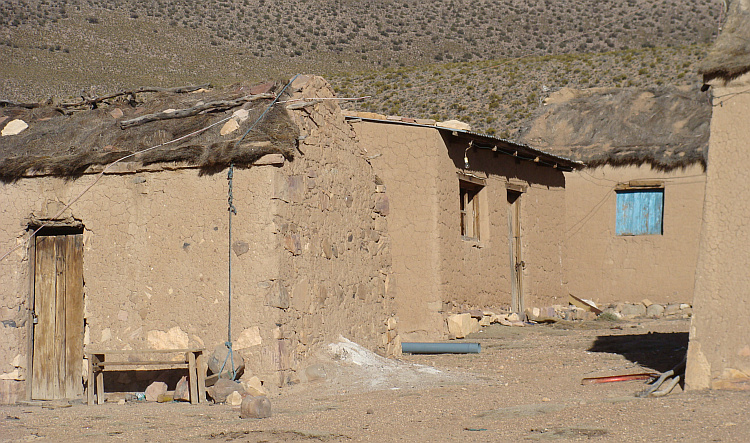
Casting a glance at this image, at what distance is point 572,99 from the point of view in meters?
19.0

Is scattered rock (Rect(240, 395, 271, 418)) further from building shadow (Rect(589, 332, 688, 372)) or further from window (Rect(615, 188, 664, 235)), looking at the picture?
window (Rect(615, 188, 664, 235))

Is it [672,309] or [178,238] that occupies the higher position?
[178,238]

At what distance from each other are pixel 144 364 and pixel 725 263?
16.3 ft

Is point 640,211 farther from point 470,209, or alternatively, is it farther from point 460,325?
point 460,325

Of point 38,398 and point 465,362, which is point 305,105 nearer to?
point 465,362

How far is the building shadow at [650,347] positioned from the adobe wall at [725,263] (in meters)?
1.21

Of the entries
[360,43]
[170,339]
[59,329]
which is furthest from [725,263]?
[360,43]

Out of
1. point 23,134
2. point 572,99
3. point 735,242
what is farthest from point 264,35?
point 735,242

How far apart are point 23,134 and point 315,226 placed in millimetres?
3476

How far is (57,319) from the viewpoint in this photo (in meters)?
8.40

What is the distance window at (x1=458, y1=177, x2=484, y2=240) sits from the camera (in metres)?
12.3

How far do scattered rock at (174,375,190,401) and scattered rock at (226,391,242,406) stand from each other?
0.52 m

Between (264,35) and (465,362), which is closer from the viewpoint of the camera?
(465,362)

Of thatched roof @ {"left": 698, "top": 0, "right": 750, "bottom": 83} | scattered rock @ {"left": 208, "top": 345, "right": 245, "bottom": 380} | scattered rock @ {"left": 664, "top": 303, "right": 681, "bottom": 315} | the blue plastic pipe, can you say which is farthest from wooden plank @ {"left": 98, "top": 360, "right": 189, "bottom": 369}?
scattered rock @ {"left": 664, "top": 303, "right": 681, "bottom": 315}
